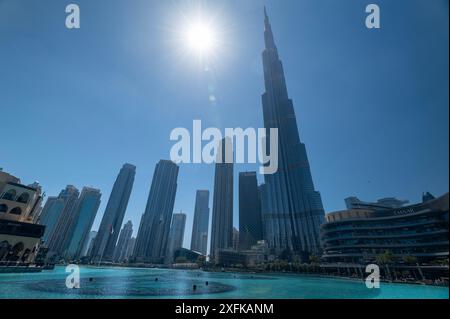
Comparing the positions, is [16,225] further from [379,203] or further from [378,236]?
[379,203]

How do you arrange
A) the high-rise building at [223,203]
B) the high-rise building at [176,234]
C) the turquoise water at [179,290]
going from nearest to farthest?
the turquoise water at [179,290]
the high-rise building at [223,203]
the high-rise building at [176,234]

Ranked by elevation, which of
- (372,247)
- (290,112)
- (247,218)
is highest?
(290,112)

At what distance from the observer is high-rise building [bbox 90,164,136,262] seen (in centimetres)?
11453

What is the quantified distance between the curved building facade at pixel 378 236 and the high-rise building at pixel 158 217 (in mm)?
102247

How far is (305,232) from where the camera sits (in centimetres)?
10288

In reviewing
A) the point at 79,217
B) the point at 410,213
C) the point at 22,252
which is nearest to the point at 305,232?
the point at 410,213

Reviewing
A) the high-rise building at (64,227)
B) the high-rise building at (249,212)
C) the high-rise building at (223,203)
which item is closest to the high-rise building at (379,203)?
the high-rise building at (249,212)

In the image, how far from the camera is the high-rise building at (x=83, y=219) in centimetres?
11031

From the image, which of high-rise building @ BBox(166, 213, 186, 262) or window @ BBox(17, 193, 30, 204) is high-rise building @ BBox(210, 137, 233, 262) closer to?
high-rise building @ BBox(166, 213, 186, 262)

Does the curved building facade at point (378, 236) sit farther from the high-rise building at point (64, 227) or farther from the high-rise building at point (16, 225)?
the high-rise building at point (64, 227)

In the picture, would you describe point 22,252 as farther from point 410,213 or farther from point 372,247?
point 410,213

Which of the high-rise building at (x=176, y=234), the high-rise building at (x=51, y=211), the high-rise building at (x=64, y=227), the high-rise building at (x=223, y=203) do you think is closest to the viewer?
the high-rise building at (x=64, y=227)
